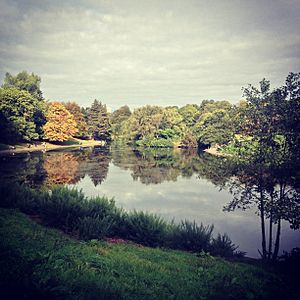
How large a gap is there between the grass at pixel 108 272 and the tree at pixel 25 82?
82.6m

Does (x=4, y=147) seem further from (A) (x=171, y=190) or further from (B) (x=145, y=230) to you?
(B) (x=145, y=230)

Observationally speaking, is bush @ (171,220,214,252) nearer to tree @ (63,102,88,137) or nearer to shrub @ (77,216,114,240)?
shrub @ (77,216,114,240)

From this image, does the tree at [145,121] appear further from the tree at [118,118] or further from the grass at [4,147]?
the grass at [4,147]

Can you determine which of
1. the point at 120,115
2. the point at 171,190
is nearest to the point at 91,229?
the point at 171,190

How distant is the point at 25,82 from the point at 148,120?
3816 cm

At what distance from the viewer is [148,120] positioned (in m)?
86.6

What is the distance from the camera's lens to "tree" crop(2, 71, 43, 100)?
8331 centimetres

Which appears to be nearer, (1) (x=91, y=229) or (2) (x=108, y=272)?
(2) (x=108, y=272)

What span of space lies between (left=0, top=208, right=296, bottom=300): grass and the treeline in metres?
6.72

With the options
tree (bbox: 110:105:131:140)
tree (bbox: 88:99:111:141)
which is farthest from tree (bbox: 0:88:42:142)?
tree (bbox: 110:105:131:140)

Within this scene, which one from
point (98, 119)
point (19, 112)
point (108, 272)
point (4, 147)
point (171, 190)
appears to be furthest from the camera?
point (98, 119)

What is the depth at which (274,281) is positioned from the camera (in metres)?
7.94

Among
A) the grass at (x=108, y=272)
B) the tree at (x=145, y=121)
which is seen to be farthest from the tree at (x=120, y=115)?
→ the grass at (x=108, y=272)

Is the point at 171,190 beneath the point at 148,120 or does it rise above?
beneath
